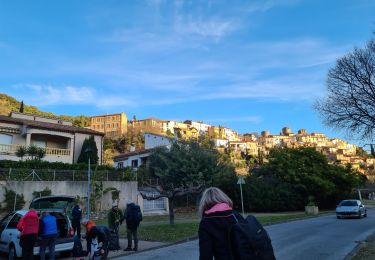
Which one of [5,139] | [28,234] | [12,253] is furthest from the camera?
[5,139]

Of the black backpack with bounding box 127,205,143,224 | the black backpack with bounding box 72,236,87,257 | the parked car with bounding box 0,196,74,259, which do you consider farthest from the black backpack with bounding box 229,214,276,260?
the black backpack with bounding box 127,205,143,224

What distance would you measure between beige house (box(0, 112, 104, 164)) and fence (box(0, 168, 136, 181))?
10382 millimetres

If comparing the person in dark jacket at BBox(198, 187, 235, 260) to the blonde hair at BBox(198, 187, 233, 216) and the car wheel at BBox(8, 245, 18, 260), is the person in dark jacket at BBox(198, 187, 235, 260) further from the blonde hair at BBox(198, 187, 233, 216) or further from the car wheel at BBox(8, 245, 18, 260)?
the car wheel at BBox(8, 245, 18, 260)

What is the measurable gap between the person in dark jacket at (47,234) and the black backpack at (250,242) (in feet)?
27.1

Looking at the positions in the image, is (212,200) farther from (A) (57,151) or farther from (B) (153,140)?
(B) (153,140)

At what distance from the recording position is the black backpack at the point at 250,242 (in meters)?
3.75

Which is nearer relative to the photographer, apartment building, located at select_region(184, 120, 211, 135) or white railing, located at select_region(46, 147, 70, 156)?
white railing, located at select_region(46, 147, 70, 156)

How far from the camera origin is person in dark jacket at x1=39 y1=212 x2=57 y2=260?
35.0 ft

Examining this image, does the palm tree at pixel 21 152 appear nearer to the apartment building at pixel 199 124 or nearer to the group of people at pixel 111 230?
the group of people at pixel 111 230

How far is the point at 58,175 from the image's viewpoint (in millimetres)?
26781

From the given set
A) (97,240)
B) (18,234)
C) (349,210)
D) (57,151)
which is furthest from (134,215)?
(57,151)

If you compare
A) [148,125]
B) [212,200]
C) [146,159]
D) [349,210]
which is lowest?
[349,210]

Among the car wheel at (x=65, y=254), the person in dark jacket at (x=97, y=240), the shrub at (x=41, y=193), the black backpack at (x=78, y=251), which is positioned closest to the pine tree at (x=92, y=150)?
the shrub at (x=41, y=193)

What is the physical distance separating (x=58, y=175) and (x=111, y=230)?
1478cm
